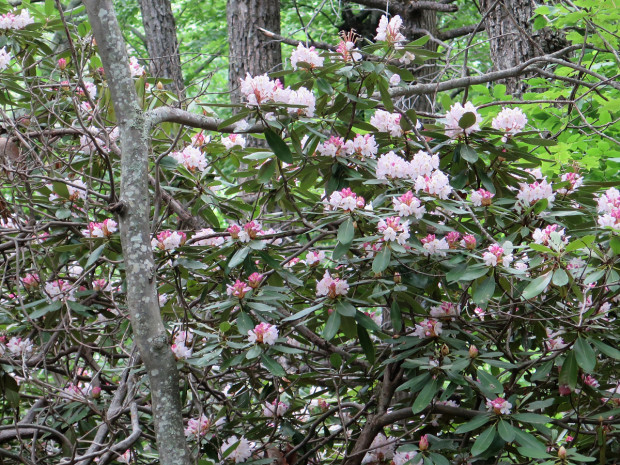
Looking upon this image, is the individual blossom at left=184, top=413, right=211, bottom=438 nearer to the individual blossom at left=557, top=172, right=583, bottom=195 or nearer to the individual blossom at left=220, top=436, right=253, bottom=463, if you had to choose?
the individual blossom at left=220, top=436, right=253, bottom=463

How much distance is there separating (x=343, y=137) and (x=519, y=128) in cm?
63

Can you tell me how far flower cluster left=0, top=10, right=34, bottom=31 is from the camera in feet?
9.77

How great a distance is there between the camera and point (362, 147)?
2.44 m

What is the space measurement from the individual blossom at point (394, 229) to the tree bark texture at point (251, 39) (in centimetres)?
269

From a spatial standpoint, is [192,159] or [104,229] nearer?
[104,229]

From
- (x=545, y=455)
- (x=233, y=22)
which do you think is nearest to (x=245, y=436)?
(x=545, y=455)

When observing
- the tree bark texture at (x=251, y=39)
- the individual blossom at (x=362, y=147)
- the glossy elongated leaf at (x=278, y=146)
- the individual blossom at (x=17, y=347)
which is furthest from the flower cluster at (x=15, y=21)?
the tree bark texture at (x=251, y=39)

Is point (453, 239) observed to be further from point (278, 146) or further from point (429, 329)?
point (278, 146)

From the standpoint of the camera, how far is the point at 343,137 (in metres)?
2.55

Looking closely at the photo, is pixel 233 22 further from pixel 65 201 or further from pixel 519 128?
pixel 519 128

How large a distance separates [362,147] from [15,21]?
1.68 metres

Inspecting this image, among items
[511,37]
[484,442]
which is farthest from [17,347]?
[511,37]

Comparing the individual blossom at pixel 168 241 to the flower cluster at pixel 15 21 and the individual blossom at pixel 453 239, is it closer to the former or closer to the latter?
the individual blossom at pixel 453 239

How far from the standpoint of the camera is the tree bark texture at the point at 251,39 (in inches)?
182
